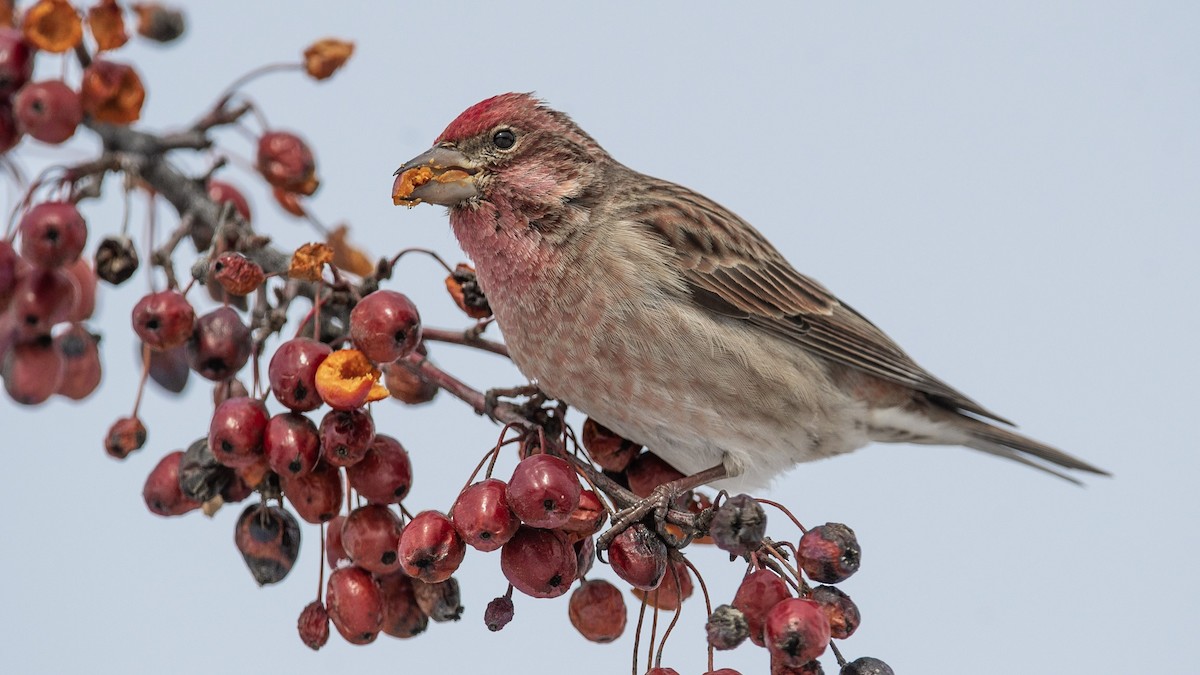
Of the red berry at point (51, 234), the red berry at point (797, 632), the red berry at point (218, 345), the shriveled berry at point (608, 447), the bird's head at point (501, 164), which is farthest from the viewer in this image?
the shriveled berry at point (608, 447)

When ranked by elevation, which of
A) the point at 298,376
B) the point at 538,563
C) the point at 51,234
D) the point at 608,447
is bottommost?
the point at 538,563

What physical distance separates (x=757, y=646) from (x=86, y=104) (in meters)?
3.10

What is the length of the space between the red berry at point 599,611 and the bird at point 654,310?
32.9 inches

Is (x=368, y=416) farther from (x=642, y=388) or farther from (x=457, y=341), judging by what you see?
(x=642, y=388)

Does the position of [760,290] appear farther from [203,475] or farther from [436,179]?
[203,475]

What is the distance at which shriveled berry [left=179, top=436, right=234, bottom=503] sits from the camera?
12.6 ft

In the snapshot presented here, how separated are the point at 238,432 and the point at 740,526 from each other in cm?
153

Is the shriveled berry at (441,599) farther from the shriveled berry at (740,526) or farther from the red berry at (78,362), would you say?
the red berry at (78,362)

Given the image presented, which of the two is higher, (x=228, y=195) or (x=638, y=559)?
(x=228, y=195)

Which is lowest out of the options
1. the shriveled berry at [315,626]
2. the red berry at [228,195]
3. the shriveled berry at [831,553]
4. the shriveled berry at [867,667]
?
the shriveled berry at [867,667]

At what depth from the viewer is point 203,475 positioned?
12.6 feet

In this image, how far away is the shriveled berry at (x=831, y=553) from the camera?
3.28m

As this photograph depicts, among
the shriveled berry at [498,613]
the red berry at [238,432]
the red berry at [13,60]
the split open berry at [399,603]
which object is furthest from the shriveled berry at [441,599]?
the red berry at [13,60]

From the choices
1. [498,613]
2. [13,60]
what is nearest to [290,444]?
[498,613]
